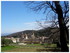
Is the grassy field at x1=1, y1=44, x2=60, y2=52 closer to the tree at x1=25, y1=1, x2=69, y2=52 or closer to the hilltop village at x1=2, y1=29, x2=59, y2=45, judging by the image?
the hilltop village at x1=2, y1=29, x2=59, y2=45

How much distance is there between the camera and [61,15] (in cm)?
199

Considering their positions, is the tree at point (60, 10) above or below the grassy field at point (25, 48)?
above

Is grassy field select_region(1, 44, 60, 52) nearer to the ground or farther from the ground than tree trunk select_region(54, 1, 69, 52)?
nearer to the ground

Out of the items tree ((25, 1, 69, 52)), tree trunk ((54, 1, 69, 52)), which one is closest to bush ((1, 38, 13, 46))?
tree ((25, 1, 69, 52))

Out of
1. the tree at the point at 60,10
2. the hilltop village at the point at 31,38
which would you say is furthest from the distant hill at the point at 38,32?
the tree at the point at 60,10

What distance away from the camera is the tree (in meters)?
1.97

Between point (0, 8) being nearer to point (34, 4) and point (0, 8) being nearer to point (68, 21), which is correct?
point (34, 4)

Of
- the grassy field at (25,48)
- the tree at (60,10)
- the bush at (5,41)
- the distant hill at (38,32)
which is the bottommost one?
the grassy field at (25,48)

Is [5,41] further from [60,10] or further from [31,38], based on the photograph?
[60,10]

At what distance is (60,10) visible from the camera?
1988mm

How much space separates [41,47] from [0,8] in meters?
0.73

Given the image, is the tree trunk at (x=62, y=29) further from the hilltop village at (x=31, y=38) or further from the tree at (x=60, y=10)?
the hilltop village at (x=31, y=38)

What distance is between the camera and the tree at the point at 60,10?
6.46 feet

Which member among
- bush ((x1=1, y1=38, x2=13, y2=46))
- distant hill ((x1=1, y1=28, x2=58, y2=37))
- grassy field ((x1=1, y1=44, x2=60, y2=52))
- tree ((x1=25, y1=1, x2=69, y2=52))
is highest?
tree ((x1=25, y1=1, x2=69, y2=52))
